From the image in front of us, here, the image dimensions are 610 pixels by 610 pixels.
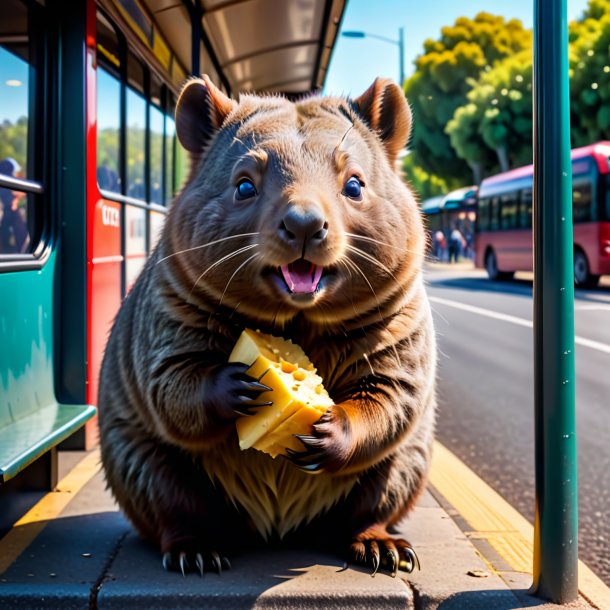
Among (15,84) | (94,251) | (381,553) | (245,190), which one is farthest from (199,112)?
(94,251)

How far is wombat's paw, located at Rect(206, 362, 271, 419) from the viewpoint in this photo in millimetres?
2484

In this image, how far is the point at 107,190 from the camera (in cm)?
515

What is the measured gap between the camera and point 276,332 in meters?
2.66

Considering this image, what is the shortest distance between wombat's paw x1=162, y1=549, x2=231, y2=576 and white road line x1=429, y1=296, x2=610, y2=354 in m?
7.24

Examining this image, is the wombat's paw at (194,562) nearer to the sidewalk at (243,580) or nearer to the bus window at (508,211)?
the sidewalk at (243,580)

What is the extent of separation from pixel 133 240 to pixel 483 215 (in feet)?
68.9

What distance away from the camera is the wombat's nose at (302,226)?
7.40 ft

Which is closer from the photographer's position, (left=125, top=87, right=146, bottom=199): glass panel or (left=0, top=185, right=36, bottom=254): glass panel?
(left=0, top=185, right=36, bottom=254): glass panel

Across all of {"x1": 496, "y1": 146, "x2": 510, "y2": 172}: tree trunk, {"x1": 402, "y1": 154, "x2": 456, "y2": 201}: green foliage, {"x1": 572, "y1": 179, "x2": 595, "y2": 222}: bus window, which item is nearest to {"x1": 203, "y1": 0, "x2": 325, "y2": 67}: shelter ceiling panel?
{"x1": 572, "y1": 179, "x2": 595, "y2": 222}: bus window

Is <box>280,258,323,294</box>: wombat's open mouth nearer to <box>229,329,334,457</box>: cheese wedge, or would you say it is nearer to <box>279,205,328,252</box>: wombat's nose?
<box>279,205,328,252</box>: wombat's nose

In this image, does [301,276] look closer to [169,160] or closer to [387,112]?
[387,112]

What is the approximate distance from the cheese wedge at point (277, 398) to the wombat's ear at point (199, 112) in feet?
2.28

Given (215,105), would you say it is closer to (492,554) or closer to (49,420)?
(49,420)

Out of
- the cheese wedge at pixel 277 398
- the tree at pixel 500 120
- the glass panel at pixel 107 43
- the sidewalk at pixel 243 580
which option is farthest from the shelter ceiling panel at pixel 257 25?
the tree at pixel 500 120
